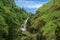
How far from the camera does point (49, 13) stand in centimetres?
6744

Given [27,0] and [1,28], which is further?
[27,0]

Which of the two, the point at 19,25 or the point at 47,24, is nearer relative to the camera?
the point at 19,25

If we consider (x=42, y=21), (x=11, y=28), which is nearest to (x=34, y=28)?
(x=42, y=21)

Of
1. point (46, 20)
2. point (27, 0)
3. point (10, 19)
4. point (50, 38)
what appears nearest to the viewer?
point (10, 19)

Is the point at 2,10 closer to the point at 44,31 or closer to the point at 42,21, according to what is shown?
Answer: the point at 44,31

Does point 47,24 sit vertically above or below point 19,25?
above

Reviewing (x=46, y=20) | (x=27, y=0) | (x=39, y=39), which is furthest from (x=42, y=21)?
(x=27, y=0)

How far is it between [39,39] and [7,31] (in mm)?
13459

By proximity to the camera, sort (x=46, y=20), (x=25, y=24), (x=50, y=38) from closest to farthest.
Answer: (x=50, y=38), (x=46, y=20), (x=25, y=24)

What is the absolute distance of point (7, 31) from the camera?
126 feet

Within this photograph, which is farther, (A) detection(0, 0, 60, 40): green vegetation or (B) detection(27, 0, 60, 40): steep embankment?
(B) detection(27, 0, 60, 40): steep embankment

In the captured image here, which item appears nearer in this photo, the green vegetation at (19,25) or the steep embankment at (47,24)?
the green vegetation at (19,25)

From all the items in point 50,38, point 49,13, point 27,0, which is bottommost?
point 50,38

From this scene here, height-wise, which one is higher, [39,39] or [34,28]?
[34,28]
